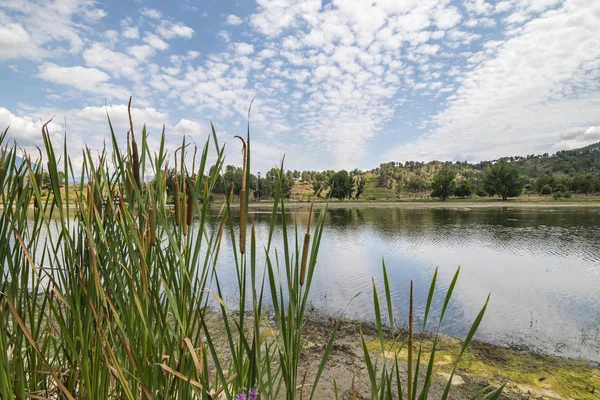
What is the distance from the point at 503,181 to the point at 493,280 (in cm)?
9215

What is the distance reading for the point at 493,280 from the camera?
1561 cm

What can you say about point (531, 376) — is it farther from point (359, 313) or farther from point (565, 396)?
point (359, 313)

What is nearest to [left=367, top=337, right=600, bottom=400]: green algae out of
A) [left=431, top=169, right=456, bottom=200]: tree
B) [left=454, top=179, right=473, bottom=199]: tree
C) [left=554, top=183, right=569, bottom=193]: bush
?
[left=431, top=169, right=456, bottom=200]: tree

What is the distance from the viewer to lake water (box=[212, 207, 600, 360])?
10086 millimetres

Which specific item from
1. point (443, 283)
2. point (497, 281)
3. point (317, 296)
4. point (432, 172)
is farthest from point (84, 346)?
point (432, 172)

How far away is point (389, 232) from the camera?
32000mm

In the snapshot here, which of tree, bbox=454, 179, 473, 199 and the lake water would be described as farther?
tree, bbox=454, 179, 473, 199

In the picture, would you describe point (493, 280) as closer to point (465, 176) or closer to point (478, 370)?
point (478, 370)

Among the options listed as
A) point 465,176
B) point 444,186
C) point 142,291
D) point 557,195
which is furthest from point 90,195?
point 465,176

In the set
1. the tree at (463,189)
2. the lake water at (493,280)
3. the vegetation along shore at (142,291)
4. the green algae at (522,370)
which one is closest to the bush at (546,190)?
the tree at (463,189)

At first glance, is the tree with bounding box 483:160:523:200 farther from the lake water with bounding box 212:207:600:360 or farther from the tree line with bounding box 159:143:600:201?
the lake water with bounding box 212:207:600:360

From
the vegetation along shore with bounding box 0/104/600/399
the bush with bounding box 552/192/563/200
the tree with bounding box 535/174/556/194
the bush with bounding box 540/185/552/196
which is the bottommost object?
the vegetation along shore with bounding box 0/104/600/399

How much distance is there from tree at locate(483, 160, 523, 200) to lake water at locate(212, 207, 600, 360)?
72478 mm

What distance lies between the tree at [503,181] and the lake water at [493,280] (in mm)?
72478
